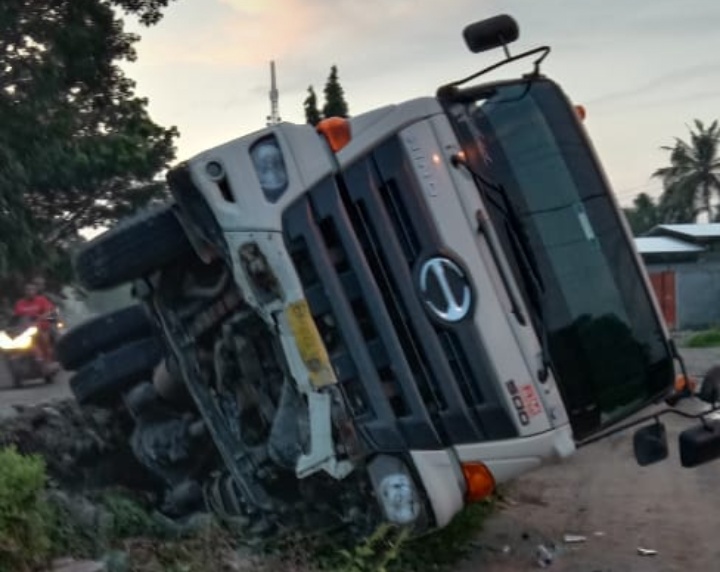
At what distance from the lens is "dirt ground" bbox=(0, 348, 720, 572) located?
235 inches

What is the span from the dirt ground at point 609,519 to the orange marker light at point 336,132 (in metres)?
2.36

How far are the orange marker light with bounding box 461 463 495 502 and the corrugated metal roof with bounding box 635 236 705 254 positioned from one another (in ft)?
106

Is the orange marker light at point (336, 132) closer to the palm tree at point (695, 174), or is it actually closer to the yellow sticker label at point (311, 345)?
the yellow sticker label at point (311, 345)

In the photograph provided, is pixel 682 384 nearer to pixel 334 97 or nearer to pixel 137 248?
pixel 137 248

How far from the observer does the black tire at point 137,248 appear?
18.1ft

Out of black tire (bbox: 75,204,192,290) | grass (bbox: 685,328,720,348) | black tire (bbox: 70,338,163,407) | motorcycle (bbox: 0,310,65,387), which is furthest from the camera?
grass (bbox: 685,328,720,348)

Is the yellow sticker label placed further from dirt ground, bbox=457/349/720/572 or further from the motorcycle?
the motorcycle

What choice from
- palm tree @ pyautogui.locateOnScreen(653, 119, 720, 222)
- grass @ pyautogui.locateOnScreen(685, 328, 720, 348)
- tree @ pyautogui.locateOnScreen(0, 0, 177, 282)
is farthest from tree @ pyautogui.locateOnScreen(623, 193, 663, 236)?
tree @ pyautogui.locateOnScreen(0, 0, 177, 282)

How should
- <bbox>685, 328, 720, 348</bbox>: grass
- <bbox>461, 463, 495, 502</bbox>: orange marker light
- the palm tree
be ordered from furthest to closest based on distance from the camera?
the palm tree → <bbox>685, 328, 720, 348</bbox>: grass → <bbox>461, 463, 495, 502</bbox>: orange marker light

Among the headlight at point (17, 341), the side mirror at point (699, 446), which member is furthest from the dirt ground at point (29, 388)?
the side mirror at point (699, 446)

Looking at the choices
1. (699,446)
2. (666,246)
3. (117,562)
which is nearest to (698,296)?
(666,246)

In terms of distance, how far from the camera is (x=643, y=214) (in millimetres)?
62938

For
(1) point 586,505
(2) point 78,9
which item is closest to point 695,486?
(1) point 586,505

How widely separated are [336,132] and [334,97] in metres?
22.8
